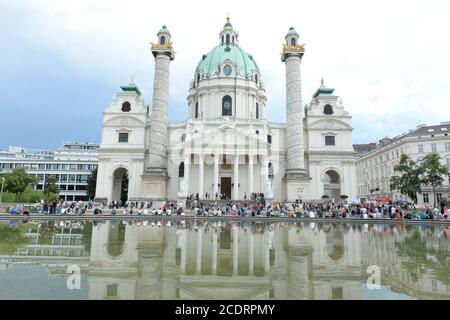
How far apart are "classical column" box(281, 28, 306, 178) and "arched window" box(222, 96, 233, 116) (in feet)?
39.5

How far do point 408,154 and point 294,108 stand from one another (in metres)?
23.8

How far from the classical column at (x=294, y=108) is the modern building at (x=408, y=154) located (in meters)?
13.8

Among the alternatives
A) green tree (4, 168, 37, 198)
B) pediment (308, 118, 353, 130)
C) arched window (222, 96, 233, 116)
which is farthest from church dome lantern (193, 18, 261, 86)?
green tree (4, 168, 37, 198)

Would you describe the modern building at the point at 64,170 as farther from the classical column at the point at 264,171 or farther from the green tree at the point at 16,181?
the classical column at the point at 264,171

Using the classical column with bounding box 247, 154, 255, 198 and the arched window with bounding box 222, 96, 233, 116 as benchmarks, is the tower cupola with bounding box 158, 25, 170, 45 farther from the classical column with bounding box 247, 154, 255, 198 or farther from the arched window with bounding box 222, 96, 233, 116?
the classical column with bounding box 247, 154, 255, 198

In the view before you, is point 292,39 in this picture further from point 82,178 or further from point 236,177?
point 82,178

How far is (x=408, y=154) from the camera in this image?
4991 centimetres

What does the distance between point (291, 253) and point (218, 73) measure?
4547cm

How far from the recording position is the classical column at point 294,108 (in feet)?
127

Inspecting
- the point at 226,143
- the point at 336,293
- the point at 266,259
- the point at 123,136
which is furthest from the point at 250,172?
the point at 336,293

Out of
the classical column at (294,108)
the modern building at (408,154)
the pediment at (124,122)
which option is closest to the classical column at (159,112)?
the pediment at (124,122)

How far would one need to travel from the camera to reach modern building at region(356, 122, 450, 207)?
4766cm
